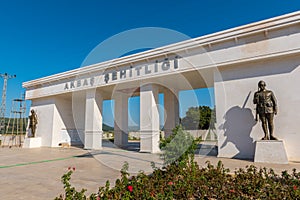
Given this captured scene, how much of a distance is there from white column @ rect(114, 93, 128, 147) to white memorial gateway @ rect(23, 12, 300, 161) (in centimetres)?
77

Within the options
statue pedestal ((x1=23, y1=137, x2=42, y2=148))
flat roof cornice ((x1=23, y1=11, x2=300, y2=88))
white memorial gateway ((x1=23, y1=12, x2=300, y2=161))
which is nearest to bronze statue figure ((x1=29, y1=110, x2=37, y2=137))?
statue pedestal ((x1=23, y1=137, x2=42, y2=148))

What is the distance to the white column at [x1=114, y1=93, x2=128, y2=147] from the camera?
12414 mm

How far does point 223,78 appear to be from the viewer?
288 inches

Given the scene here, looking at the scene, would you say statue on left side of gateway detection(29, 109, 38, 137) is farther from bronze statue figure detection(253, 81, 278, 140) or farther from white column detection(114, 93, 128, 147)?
bronze statue figure detection(253, 81, 278, 140)

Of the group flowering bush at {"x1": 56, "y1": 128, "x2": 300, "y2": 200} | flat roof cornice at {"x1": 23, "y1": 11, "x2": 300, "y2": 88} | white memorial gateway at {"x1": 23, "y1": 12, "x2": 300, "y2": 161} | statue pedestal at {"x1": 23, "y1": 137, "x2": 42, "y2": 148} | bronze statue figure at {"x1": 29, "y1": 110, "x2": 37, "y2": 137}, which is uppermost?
flat roof cornice at {"x1": 23, "y1": 11, "x2": 300, "y2": 88}

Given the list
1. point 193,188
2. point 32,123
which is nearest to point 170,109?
point 193,188

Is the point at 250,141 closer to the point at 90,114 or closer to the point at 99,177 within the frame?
the point at 99,177

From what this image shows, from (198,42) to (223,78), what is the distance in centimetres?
177

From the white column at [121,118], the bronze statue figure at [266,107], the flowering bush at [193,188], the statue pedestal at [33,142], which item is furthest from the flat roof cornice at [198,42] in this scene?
the flowering bush at [193,188]

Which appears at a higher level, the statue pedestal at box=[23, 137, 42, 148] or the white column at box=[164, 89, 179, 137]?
the white column at box=[164, 89, 179, 137]

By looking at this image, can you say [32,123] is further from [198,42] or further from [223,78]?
[223,78]

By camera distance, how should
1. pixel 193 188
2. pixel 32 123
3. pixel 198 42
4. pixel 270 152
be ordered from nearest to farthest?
1. pixel 193 188
2. pixel 270 152
3. pixel 198 42
4. pixel 32 123

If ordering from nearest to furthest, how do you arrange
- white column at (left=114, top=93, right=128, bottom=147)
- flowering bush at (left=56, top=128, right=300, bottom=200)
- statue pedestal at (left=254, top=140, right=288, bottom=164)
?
flowering bush at (left=56, top=128, right=300, bottom=200)
statue pedestal at (left=254, top=140, right=288, bottom=164)
white column at (left=114, top=93, right=128, bottom=147)

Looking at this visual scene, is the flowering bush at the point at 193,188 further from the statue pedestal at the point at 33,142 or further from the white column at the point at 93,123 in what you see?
the statue pedestal at the point at 33,142
